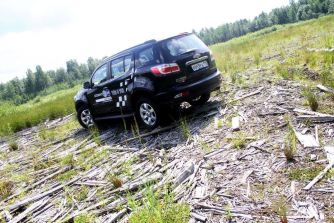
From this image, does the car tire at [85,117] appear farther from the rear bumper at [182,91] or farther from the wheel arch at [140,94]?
the rear bumper at [182,91]

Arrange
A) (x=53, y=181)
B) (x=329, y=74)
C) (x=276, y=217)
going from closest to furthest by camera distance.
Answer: (x=276, y=217) → (x=53, y=181) → (x=329, y=74)

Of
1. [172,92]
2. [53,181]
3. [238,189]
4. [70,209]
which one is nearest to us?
[238,189]

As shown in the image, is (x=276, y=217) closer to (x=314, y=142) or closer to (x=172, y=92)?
(x=314, y=142)

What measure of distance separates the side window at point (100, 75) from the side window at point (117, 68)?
0.34 m

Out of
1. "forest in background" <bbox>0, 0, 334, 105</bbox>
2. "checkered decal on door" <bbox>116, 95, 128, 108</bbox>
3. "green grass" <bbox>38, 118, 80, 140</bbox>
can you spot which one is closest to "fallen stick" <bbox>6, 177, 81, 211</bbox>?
"checkered decal on door" <bbox>116, 95, 128, 108</bbox>

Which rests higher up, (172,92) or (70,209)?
(172,92)

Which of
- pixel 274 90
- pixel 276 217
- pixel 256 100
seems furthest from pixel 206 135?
Result: pixel 276 217

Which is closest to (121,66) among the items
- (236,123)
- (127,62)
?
(127,62)

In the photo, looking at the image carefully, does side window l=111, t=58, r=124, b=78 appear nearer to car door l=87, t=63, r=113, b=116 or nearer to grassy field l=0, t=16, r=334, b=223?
car door l=87, t=63, r=113, b=116

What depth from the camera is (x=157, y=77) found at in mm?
7719

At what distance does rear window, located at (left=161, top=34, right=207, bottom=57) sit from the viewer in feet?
25.6

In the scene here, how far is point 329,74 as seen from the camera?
8711mm

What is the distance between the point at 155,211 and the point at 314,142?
2.93 metres

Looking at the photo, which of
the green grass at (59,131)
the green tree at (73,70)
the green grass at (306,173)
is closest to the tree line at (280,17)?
the green tree at (73,70)
